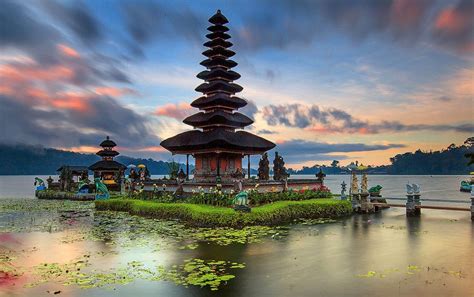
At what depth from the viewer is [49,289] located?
10.1 m

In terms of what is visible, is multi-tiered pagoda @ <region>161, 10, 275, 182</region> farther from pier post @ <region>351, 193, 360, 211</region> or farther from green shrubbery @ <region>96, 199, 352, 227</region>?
pier post @ <region>351, 193, 360, 211</region>

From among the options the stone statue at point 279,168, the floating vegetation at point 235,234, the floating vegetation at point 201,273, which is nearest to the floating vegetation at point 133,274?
the floating vegetation at point 201,273

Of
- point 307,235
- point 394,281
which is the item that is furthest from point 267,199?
point 394,281

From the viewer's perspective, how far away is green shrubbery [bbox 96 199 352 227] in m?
21.6

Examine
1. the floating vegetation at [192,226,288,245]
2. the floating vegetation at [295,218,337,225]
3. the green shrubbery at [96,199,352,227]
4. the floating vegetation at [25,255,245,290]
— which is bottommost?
the floating vegetation at [295,218,337,225]

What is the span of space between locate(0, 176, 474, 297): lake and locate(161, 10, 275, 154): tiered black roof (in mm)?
13120

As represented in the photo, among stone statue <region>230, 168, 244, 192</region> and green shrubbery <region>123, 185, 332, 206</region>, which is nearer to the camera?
green shrubbery <region>123, 185, 332, 206</region>

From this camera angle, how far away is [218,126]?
3641 cm

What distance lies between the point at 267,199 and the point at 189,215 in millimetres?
5963

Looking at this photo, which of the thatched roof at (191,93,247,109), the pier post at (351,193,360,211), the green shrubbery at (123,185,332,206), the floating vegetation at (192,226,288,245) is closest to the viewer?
the floating vegetation at (192,226,288,245)

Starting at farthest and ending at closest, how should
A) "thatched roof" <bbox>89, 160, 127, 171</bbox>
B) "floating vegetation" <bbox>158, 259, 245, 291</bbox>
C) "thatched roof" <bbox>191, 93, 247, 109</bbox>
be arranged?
"thatched roof" <bbox>89, 160, 127, 171</bbox>, "thatched roof" <bbox>191, 93, 247, 109</bbox>, "floating vegetation" <bbox>158, 259, 245, 291</bbox>

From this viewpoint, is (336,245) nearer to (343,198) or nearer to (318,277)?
(318,277)

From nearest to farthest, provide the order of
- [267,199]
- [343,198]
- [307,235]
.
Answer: [307,235]
[267,199]
[343,198]

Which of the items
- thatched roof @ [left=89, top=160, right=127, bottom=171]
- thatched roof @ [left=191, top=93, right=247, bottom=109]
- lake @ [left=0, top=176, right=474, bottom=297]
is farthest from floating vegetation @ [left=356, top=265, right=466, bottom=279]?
thatched roof @ [left=89, top=160, right=127, bottom=171]
